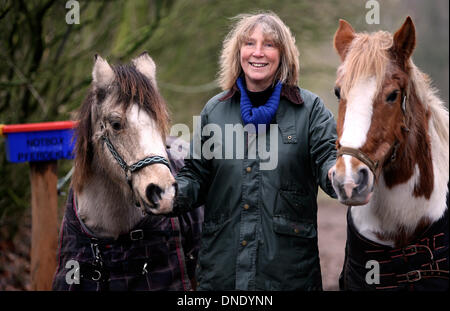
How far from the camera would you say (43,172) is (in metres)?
4.04

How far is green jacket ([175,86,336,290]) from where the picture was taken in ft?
8.36

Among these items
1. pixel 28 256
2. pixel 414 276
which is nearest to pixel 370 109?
pixel 414 276

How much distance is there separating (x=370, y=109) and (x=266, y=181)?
636 mm

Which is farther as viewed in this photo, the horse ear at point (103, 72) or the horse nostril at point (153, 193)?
the horse ear at point (103, 72)

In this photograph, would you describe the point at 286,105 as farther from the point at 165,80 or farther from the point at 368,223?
the point at 165,80

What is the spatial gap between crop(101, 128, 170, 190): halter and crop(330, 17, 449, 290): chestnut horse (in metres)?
0.88

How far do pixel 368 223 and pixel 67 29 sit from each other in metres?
3.95

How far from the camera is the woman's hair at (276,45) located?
2705mm

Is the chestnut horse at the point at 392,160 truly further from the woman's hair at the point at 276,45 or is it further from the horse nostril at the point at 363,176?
the woman's hair at the point at 276,45

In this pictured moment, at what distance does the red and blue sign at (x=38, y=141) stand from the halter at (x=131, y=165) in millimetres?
982

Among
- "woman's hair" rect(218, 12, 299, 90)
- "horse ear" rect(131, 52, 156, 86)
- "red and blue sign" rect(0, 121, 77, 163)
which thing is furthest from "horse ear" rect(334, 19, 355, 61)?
"red and blue sign" rect(0, 121, 77, 163)

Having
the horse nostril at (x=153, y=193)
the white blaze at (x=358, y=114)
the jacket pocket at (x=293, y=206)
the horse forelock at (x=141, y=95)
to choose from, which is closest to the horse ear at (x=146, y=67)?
the horse forelock at (x=141, y=95)

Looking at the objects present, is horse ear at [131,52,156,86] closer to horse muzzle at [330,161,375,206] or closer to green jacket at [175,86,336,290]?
green jacket at [175,86,336,290]
